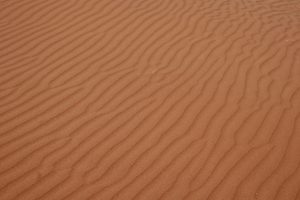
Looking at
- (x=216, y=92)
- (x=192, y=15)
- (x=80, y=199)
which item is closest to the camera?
(x=80, y=199)

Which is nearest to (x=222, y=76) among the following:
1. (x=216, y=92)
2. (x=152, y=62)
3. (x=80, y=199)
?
(x=216, y=92)

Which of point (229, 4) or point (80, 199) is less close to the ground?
point (229, 4)

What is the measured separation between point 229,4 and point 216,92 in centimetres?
319

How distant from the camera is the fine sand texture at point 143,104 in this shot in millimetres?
3074

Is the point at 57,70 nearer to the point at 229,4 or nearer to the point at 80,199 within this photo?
the point at 80,199

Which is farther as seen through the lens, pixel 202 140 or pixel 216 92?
pixel 216 92

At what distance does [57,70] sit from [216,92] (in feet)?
6.96

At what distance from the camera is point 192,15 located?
19.5 ft

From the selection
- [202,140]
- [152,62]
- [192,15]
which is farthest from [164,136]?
[192,15]

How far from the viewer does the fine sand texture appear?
10.1 feet

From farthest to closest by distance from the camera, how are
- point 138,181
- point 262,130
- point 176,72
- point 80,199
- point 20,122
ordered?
point 176,72
point 262,130
point 20,122
point 138,181
point 80,199

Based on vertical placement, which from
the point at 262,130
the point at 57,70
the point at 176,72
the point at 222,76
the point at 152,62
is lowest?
the point at 262,130

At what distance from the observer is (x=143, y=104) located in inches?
153

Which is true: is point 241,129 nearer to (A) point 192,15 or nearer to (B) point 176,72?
(B) point 176,72
